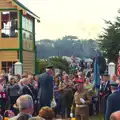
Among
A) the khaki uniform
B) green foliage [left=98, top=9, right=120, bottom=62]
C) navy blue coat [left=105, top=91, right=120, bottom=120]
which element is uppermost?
green foliage [left=98, top=9, right=120, bottom=62]

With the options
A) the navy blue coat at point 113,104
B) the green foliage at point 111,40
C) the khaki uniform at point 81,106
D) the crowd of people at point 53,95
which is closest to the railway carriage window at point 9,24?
the green foliage at point 111,40

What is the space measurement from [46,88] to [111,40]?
25098 millimetres

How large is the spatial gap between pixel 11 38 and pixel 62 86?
49.5 feet

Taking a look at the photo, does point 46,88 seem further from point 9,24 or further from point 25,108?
point 9,24

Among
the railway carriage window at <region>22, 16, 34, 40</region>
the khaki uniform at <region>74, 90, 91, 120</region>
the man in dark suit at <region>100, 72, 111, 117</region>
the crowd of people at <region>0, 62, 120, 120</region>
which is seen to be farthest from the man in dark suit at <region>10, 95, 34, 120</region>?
the railway carriage window at <region>22, 16, 34, 40</region>

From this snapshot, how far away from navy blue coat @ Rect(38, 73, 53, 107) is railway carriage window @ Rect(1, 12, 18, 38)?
18.6m

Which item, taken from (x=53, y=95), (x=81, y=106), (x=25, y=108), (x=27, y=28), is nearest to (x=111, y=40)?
(x=27, y=28)

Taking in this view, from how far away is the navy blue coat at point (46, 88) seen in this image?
15.3 meters

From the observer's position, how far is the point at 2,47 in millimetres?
33781

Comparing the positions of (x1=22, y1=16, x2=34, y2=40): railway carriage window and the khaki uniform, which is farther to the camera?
(x1=22, y1=16, x2=34, y2=40): railway carriage window

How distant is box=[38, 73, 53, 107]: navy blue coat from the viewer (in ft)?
50.3

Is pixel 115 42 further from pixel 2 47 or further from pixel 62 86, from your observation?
pixel 62 86

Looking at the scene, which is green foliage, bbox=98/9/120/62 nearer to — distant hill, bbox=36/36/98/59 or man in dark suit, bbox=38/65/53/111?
man in dark suit, bbox=38/65/53/111

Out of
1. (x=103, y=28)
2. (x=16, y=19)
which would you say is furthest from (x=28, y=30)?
(x=103, y=28)
